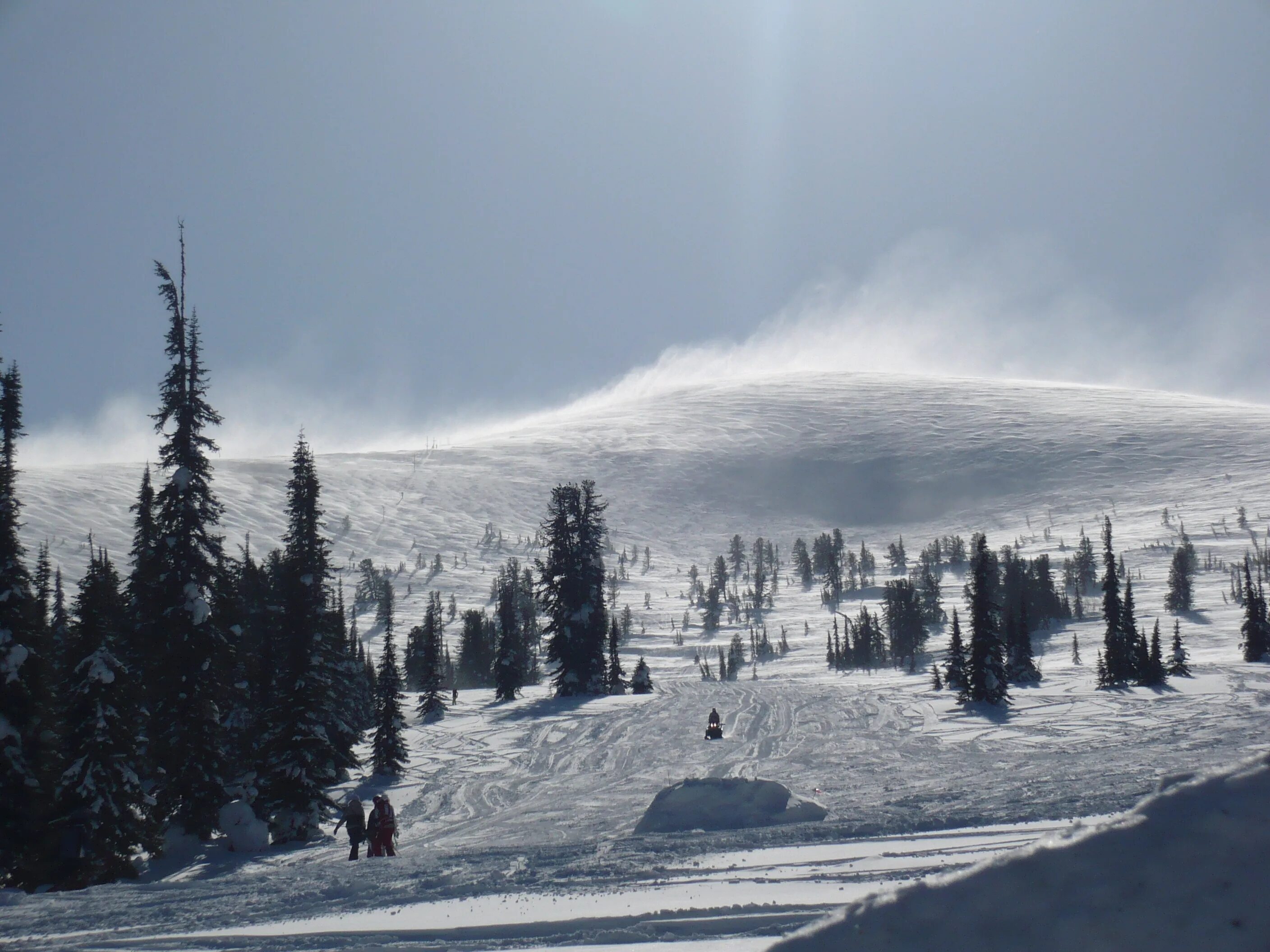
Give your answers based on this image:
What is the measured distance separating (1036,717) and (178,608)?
2732 centimetres

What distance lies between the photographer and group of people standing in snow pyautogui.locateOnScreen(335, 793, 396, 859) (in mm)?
16219

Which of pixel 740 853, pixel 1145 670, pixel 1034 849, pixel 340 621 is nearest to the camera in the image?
pixel 1034 849

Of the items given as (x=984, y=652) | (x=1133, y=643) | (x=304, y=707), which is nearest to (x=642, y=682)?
(x=984, y=652)

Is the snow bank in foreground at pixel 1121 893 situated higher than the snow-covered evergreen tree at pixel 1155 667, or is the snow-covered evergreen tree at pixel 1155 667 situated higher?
the snow bank in foreground at pixel 1121 893

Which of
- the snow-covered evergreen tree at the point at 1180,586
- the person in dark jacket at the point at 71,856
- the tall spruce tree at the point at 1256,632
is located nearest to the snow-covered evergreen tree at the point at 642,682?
the tall spruce tree at the point at 1256,632

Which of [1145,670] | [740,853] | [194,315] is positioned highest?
[194,315]

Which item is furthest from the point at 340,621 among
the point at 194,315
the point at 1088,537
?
the point at 1088,537

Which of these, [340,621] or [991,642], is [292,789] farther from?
[991,642]

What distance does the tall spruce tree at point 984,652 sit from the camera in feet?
115

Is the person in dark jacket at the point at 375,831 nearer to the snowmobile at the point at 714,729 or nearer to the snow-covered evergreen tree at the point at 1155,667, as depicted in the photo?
the snowmobile at the point at 714,729

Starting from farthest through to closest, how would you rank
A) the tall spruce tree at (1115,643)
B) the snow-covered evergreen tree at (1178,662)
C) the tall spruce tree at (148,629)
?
the tall spruce tree at (1115,643) → the snow-covered evergreen tree at (1178,662) → the tall spruce tree at (148,629)

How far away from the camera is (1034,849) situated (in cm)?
326

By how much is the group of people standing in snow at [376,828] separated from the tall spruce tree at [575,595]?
33.9 metres

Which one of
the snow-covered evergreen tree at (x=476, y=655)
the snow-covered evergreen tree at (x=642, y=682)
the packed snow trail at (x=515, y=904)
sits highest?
the packed snow trail at (x=515, y=904)
